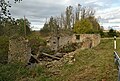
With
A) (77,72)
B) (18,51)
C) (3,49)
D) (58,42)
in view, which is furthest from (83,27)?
(77,72)

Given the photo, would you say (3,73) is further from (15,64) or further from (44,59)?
(44,59)

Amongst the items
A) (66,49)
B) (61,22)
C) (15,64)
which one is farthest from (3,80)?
(61,22)

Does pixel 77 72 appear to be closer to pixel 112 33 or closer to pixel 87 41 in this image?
pixel 87 41

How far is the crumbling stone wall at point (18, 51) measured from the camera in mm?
17031

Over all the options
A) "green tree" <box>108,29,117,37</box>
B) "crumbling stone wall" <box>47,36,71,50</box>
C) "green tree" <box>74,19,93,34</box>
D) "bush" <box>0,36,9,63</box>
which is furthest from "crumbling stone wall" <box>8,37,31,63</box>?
"green tree" <box>108,29,117,37</box>

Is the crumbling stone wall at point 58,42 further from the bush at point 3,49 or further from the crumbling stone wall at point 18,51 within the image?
the crumbling stone wall at point 18,51

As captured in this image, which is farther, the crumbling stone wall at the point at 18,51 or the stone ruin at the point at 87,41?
the stone ruin at the point at 87,41

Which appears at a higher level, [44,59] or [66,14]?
[66,14]

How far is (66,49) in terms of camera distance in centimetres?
2506

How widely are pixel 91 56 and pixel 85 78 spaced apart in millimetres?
6608

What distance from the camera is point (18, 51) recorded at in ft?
55.9

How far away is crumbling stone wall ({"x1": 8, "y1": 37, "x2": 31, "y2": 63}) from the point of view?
17031mm

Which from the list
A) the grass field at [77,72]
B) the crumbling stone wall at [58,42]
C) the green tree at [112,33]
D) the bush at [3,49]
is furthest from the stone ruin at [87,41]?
the green tree at [112,33]

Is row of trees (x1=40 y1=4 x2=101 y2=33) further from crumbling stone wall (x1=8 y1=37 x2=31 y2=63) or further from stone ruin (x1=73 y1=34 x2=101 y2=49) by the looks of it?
crumbling stone wall (x1=8 y1=37 x2=31 y2=63)
